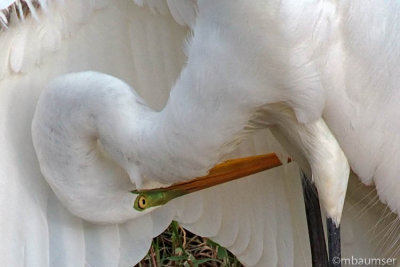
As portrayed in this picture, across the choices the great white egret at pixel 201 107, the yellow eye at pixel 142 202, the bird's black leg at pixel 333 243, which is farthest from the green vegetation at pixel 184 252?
the bird's black leg at pixel 333 243

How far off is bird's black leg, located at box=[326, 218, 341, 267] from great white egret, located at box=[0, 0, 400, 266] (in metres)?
0.03

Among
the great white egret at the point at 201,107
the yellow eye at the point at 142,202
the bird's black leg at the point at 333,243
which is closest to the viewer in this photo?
the great white egret at the point at 201,107

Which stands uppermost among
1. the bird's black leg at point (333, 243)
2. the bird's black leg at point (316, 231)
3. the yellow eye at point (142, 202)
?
the yellow eye at point (142, 202)

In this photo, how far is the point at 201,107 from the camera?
2529 mm

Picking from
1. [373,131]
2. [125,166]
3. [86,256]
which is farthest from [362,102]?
[86,256]

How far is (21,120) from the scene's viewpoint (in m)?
3.06

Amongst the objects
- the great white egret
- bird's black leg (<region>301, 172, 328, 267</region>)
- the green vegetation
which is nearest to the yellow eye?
the great white egret

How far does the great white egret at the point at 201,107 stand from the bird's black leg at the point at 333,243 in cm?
3

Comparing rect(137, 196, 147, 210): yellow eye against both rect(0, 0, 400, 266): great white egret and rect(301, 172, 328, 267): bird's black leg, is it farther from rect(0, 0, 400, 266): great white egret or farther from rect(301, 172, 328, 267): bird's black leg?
rect(301, 172, 328, 267): bird's black leg

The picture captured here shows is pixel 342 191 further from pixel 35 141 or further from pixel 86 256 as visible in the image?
pixel 86 256

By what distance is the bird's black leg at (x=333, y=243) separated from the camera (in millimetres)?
2736

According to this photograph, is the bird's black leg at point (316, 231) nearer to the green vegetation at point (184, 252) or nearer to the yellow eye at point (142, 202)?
the yellow eye at point (142, 202)

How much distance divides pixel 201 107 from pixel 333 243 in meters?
0.50

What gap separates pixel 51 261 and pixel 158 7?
82 cm
